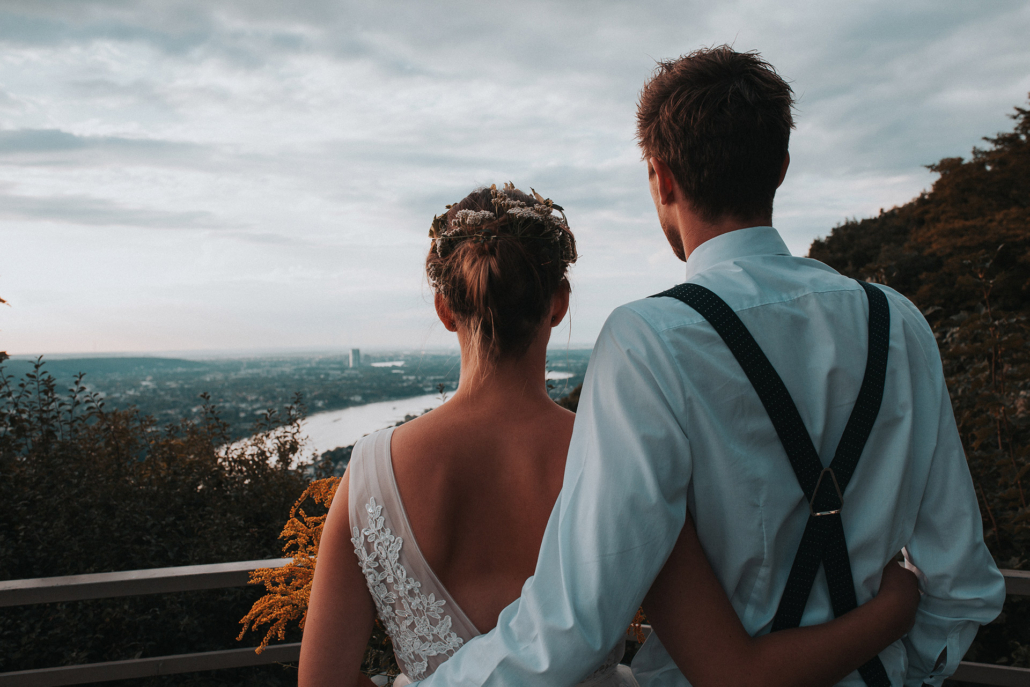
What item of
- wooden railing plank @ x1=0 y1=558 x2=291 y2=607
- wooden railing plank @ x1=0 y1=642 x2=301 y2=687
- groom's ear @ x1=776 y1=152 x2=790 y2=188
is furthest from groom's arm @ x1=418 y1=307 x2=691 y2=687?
wooden railing plank @ x1=0 y1=642 x2=301 y2=687

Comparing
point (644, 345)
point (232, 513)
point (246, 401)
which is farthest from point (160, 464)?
point (644, 345)

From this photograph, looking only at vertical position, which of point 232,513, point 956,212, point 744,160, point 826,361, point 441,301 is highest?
point 956,212

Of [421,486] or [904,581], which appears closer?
[904,581]

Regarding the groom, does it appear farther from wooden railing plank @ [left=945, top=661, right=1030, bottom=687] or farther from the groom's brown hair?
wooden railing plank @ [left=945, top=661, right=1030, bottom=687]

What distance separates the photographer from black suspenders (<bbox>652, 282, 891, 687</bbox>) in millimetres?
840

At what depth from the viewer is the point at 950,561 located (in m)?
0.99

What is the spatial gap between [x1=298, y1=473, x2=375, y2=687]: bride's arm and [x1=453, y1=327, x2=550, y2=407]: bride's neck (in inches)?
14.2

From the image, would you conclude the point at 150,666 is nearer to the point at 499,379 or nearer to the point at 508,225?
the point at 499,379

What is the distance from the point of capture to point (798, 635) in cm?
87

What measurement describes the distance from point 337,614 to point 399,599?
0.46 feet

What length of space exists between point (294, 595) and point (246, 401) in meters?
4.03

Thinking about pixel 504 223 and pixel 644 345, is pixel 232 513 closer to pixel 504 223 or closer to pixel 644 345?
pixel 504 223

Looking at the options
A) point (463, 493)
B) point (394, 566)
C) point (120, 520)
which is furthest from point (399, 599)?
point (120, 520)

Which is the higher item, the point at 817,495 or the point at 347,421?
the point at 817,495
